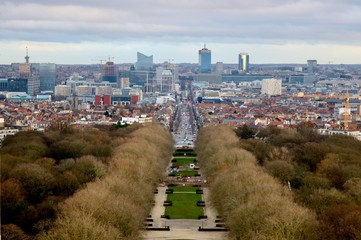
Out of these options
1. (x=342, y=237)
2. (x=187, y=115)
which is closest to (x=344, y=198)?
(x=342, y=237)

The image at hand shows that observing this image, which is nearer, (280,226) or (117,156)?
(280,226)

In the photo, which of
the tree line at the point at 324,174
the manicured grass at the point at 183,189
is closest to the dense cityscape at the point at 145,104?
the tree line at the point at 324,174

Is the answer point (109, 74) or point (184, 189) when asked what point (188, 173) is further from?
point (109, 74)

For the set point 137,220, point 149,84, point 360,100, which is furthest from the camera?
point 149,84

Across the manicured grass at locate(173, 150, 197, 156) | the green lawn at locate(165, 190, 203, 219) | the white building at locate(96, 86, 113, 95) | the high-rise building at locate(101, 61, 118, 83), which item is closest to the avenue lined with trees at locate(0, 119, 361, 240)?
the green lawn at locate(165, 190, 203, 219)

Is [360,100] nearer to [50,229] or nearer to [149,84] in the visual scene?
[149,84]

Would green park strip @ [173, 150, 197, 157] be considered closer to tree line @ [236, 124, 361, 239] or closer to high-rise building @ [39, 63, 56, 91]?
tree line @ [236, 124, 361, 239]

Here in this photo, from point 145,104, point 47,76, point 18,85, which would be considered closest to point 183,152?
point 145,104
